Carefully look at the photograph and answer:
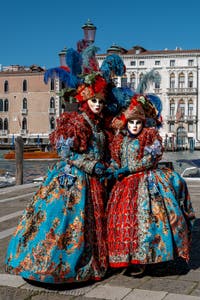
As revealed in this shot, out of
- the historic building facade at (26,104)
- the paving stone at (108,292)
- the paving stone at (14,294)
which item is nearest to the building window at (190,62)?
the historic building facade at (26,104)

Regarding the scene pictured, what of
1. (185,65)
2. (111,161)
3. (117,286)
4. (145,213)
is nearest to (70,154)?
(111,161)

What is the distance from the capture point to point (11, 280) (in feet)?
13.2

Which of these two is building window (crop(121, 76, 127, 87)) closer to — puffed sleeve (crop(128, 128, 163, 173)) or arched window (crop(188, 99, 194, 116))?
puffed sleeve (crop(128, 128, 163, 173))

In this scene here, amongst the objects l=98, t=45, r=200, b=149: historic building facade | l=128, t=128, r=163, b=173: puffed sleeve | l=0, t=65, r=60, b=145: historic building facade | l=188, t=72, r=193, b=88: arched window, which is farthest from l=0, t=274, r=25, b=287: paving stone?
l=188, t=72, r=193, b=88: arched window

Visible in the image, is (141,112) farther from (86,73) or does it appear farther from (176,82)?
(176,82)

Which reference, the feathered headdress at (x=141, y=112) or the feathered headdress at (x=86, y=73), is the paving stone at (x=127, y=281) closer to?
the feathered headdress at (x=141, y=112)

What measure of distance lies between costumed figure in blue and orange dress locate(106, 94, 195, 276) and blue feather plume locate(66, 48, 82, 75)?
2.27 feet

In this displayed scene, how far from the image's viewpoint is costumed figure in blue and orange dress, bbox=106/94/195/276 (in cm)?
395

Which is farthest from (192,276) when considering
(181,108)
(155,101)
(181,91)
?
(181,91)

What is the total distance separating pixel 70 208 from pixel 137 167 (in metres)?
0.65

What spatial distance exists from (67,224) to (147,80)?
2041 millimetres

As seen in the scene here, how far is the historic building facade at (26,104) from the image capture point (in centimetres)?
5728

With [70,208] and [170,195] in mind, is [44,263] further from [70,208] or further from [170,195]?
[170,195]

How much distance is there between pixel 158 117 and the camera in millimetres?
4547
